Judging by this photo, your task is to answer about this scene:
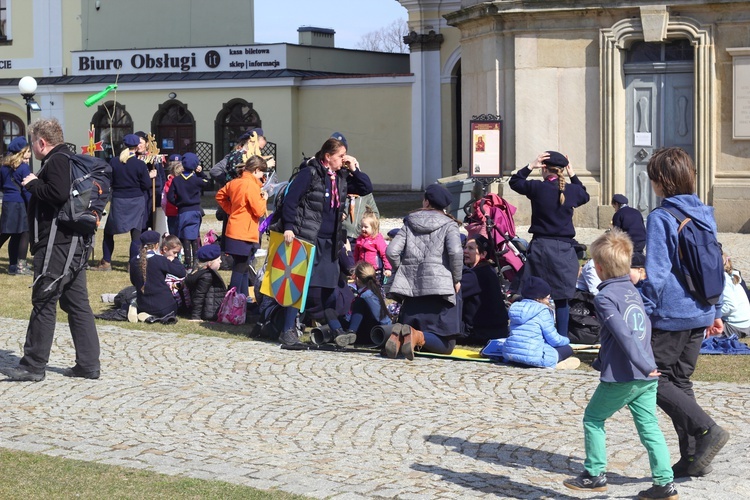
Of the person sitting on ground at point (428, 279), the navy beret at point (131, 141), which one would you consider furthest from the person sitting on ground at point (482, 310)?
the navy beret at point (131, 141)

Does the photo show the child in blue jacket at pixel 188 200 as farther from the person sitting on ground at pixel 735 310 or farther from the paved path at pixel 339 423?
the person sitting on ground at pixel 735 310

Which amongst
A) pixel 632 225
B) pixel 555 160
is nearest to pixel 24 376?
pixel 555 160

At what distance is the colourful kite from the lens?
10.7 metres

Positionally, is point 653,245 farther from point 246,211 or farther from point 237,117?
point 237,117

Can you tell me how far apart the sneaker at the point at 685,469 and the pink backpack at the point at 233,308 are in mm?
6137

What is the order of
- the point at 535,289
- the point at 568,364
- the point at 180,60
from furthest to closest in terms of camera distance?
the point at 180,60 → the point at 535,289 → the point at 568,364

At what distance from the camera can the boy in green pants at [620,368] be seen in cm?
617

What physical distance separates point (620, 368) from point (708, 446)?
67 cm

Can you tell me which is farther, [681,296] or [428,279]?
[428,279]

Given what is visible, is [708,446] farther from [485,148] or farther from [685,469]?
[485,148]

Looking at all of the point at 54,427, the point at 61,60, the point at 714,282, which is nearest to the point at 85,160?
the point at 54,427

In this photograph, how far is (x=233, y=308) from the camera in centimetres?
1210

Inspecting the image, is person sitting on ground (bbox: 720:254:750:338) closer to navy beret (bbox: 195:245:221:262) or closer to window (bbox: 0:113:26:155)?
navy beret (bbox: 195:245:221:262)

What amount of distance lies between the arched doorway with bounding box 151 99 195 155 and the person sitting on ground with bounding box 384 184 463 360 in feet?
89.6
